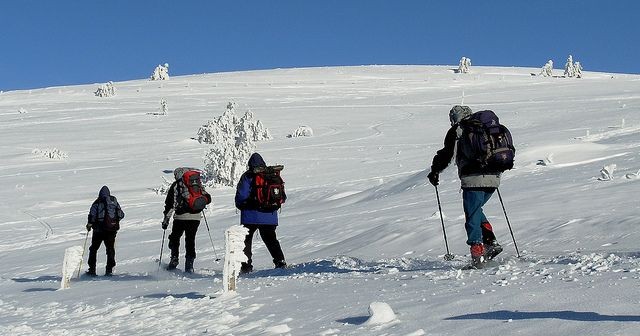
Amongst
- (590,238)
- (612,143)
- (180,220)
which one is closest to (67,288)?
(180,220)

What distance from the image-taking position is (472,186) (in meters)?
6.30

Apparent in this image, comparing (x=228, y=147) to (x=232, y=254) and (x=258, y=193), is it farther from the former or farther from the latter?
(x=232, y=254)

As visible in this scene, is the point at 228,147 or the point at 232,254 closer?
the point at 232,254

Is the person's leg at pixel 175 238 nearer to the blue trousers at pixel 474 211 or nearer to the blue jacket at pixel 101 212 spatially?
the blue jacket at pixel 101 212

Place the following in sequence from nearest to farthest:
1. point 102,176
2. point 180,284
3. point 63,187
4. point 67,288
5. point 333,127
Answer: point 180,284 < point 67,288 < point 63,187 < point 102,176 < point 333,127

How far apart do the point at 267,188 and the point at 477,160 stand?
9.87 ft

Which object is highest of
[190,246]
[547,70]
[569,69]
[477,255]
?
[547,70]

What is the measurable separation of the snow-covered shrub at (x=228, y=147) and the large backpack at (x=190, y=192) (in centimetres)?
1888

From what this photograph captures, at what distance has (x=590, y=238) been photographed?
24.5ft

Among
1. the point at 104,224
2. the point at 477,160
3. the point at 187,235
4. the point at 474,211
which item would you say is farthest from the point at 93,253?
the point at 477,160

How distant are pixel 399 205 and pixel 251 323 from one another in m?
9.56

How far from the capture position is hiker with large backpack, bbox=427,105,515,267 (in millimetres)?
6055

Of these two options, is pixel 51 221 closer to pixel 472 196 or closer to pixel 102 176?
pixel 102 176

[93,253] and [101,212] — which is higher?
[101,212]
